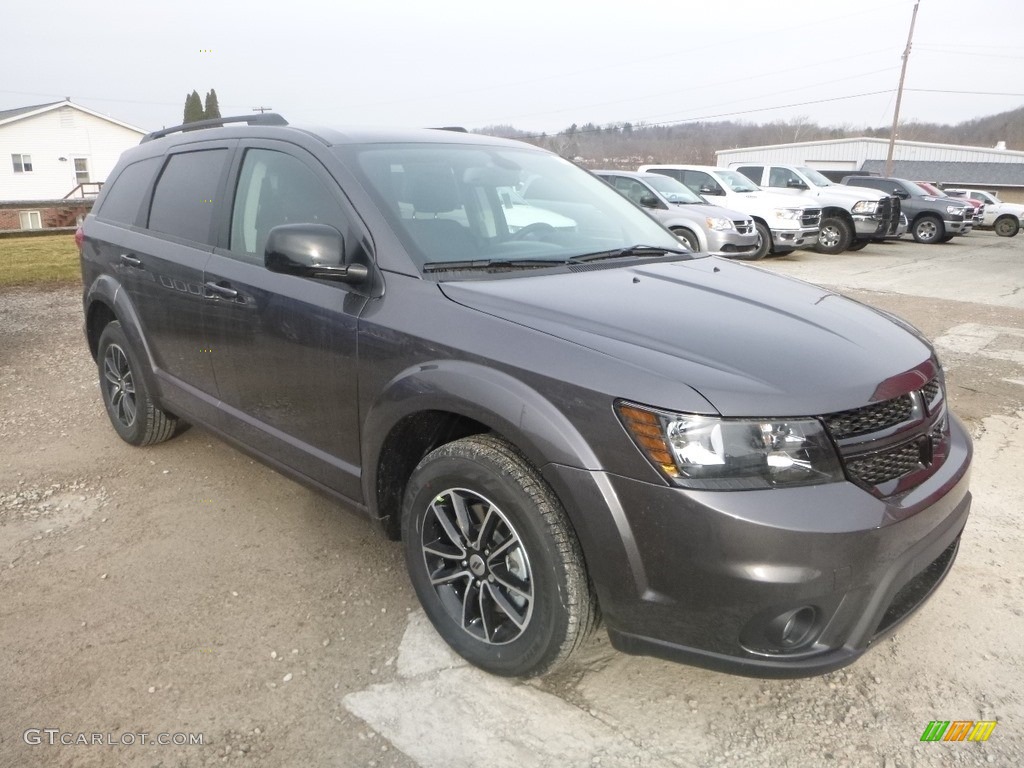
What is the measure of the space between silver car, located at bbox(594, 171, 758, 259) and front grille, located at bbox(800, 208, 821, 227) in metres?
2.30

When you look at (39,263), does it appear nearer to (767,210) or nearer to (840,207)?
(767,210)

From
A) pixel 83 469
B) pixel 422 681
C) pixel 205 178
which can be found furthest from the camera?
pixel 83 469

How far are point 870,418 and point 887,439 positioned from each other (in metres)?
0.08

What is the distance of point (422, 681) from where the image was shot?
259 cm

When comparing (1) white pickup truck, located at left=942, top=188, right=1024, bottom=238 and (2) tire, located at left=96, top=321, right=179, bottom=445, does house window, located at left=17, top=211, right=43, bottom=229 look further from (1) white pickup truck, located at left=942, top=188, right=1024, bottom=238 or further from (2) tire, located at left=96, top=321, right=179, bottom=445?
(1) white pickup truck, located at left=942, top=188, right=1024, bottom=238

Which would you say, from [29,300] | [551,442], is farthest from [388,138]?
[29,300]

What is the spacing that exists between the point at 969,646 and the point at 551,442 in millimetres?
1765

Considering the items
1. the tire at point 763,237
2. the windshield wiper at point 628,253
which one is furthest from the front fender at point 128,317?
the tire at point 763,237

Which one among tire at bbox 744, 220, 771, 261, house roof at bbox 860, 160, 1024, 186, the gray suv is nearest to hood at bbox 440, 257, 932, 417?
the gray suv

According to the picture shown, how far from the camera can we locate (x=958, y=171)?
→ 5397 centimetres

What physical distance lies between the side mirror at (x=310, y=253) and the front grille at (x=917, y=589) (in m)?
1.94

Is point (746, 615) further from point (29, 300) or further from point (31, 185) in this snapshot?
point (31, 185)

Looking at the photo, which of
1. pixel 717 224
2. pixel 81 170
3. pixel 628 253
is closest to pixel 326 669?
pixel 628 253

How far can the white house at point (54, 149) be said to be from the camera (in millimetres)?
40938
